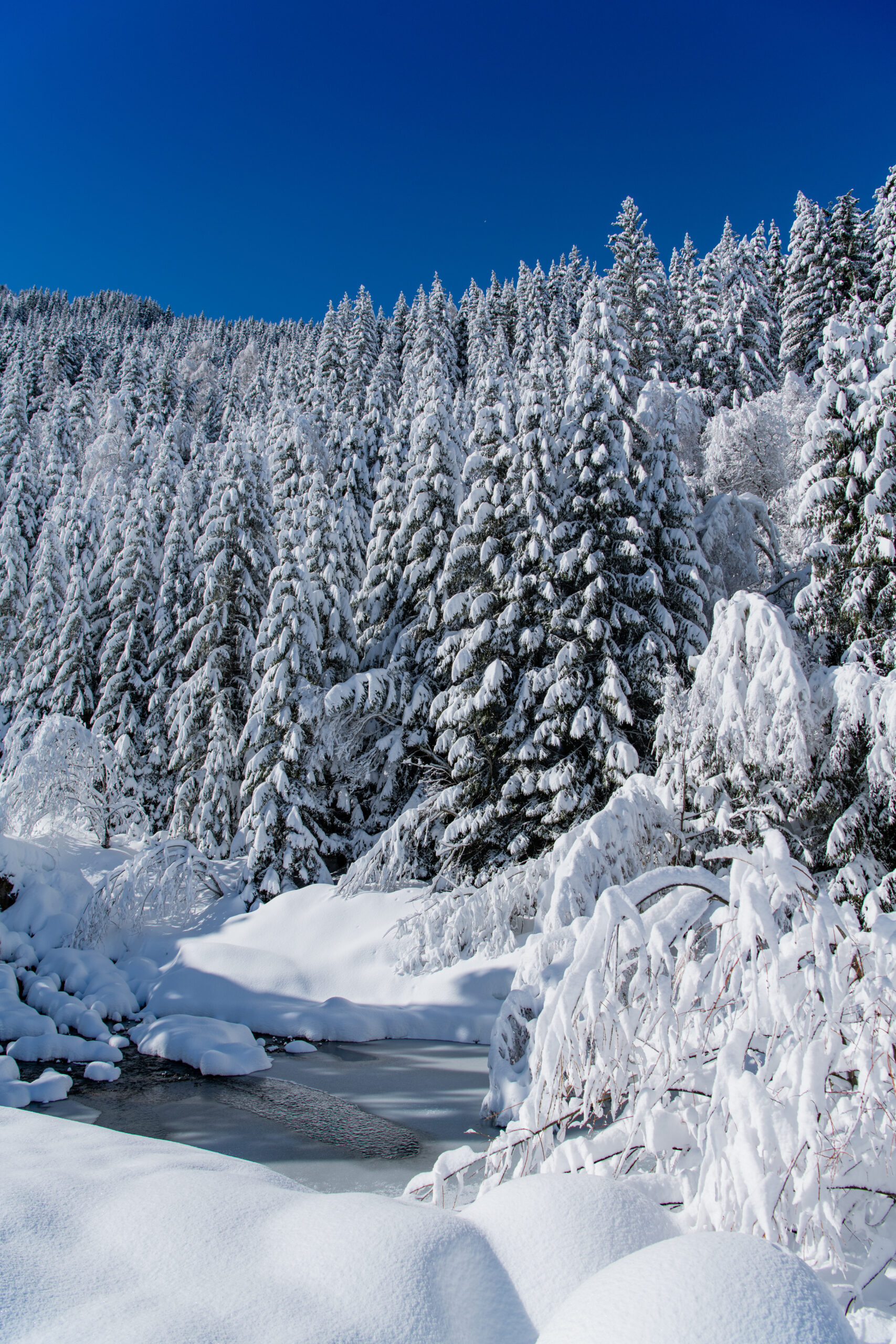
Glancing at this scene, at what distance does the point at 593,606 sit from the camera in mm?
16609

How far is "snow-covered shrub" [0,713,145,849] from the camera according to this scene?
23516 millimetres

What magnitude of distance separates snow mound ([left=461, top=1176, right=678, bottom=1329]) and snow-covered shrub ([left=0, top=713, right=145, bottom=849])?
23791 mm

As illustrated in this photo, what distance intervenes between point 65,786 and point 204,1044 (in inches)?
537

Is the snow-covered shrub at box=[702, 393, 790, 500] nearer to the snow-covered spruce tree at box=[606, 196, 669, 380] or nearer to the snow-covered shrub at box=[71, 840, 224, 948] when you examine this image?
the snow-covered spruce tree at box=[606, 196, 669, 380]

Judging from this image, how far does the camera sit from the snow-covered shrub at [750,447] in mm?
22797

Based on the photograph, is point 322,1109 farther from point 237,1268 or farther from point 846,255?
point 846,255

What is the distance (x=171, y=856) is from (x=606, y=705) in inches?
475

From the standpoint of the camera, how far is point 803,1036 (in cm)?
328

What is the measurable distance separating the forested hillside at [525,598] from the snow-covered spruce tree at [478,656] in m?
0.08

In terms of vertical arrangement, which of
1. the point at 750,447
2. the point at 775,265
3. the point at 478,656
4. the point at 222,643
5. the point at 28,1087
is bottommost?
the point at 28,1087

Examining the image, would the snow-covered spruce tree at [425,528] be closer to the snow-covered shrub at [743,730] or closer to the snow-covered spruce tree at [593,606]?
the snow-covered spruce tree at [593,606]

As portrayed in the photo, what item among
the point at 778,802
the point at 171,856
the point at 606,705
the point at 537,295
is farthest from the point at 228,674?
the point at 537,295

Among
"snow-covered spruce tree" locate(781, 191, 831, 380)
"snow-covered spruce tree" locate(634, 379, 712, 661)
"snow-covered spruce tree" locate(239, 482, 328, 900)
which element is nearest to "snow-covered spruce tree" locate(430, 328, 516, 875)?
"snow-covered spruce tree" locate(634, 379, 712, 661)

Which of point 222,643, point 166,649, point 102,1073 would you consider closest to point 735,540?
point 222,643
